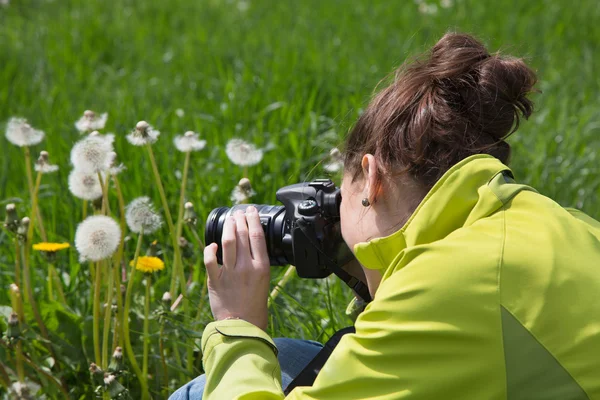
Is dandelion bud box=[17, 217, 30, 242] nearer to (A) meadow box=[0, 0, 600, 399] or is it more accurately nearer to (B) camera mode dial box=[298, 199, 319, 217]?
(A) meadow box=[0, 0, 600, 399]

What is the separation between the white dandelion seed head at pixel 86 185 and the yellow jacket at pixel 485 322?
818mm

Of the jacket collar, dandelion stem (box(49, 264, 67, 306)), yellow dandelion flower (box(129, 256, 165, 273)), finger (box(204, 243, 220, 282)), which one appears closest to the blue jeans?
finger (box(204, 243, 220, 282))

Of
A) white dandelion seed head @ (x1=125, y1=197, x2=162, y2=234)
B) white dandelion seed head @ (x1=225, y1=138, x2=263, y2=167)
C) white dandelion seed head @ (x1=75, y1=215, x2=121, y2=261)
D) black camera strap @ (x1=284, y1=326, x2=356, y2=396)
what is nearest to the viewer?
black camera strap @ (x1=284, y1=326, x2=356, y2=396)

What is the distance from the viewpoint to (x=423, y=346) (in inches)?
38.6

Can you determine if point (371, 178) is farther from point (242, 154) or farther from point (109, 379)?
point (242, 154)

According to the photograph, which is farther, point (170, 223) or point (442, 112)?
point (170, 223)

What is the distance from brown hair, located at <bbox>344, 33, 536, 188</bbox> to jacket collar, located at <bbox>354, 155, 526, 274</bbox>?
63 mm

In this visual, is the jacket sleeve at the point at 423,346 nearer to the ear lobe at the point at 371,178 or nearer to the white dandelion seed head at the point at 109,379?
the ear lobe at the point at 371,178

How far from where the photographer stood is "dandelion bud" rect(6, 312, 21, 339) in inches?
59.2

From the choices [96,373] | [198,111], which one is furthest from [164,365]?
[198,111]

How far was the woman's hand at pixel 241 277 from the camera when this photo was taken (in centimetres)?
134

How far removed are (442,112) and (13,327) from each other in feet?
2.79

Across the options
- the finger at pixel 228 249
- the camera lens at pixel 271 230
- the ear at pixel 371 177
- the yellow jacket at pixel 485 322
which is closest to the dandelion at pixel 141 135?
the camera lens at pixel 271 230

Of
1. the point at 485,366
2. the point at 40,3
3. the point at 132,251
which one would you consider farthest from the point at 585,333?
the point at 40,3
